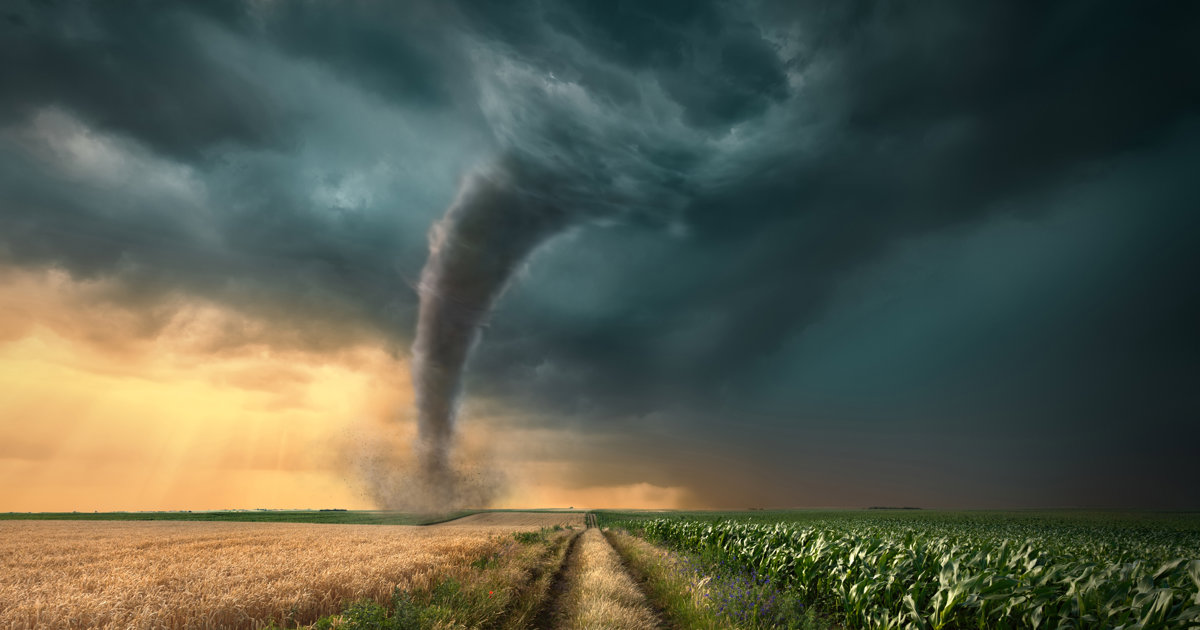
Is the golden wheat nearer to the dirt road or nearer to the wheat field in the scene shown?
the dirt road

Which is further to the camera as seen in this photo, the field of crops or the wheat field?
the wheat field

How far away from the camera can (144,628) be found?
7.55 m

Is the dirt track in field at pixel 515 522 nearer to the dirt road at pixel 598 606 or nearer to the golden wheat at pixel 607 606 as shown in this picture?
the dirt road at pixel 598 606

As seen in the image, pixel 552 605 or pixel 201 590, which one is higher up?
pixel 201 590

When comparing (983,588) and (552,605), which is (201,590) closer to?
(552,605)

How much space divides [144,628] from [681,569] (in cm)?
1349

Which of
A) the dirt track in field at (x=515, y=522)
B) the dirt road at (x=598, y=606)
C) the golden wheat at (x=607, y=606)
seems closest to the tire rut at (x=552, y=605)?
the dirt road at (x=598, y=606)

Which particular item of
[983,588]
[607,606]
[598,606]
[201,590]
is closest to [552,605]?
[598,606]

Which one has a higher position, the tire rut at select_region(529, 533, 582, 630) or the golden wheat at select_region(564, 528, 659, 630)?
the golden wheat at select_region(564, 528, 659, 630)

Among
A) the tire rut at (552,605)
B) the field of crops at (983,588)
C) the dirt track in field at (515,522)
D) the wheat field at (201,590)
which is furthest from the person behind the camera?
the dirt track in field at (515,522)

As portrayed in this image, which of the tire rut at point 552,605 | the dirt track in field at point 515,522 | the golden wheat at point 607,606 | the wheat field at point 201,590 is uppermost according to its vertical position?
the wheat field at point 201,590

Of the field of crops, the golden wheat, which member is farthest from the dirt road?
the field of crops

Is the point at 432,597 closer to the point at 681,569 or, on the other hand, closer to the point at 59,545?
the point at 681,569

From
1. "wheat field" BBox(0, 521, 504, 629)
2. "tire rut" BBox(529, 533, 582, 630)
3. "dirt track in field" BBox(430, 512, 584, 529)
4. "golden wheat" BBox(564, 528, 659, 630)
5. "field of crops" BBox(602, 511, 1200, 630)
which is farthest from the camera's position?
"dirt track in field" BBox(430, 512, 584, 529)
